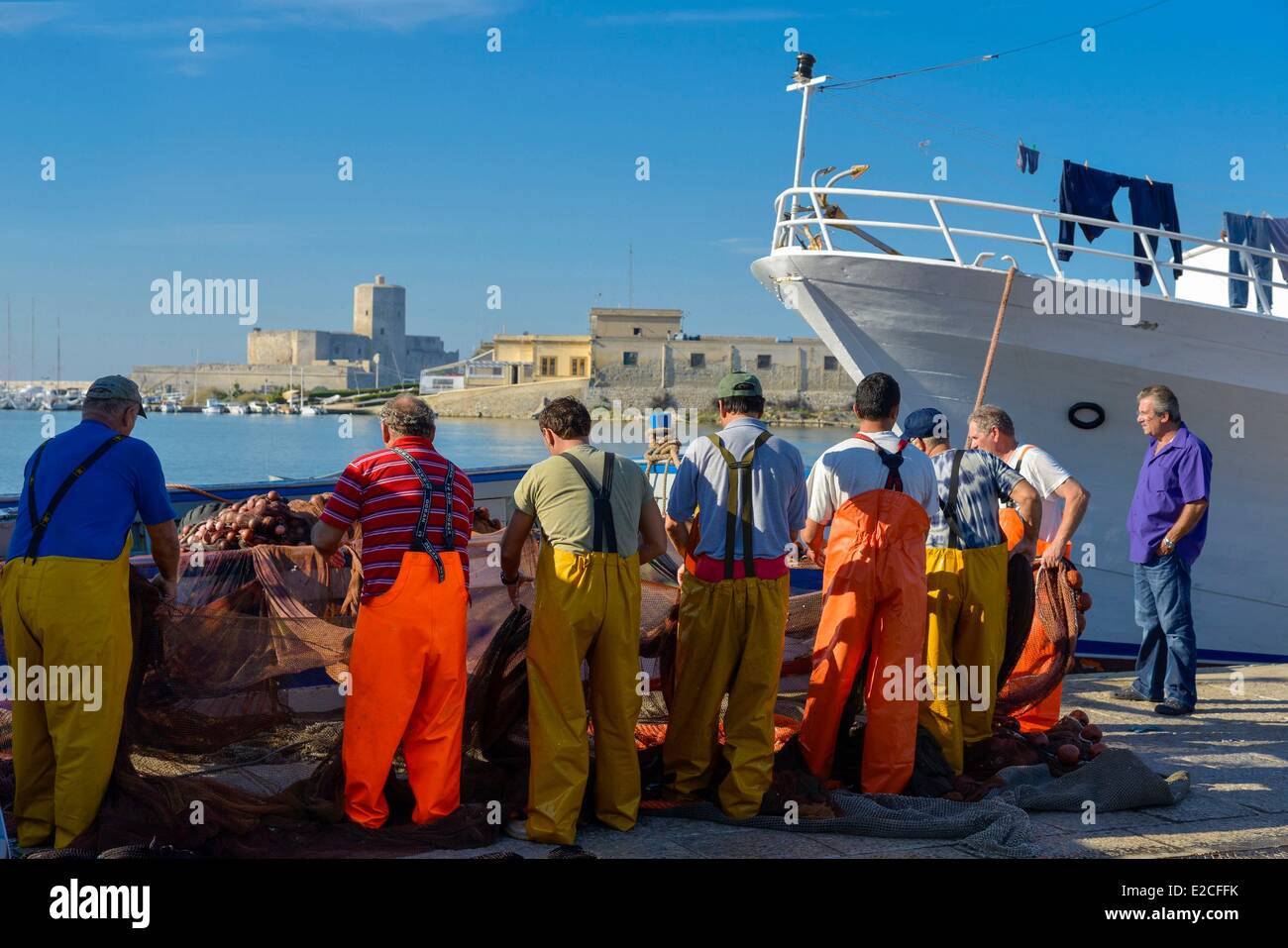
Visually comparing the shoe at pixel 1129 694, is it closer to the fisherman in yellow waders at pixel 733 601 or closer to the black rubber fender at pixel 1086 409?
the black rubber fender at pixel 1086 409

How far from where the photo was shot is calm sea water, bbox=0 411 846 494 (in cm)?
4998

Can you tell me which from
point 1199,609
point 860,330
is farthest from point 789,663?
point 1199,609

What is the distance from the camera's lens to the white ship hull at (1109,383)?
1098 centimetres

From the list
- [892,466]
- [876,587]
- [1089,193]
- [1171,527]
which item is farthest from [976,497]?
[1089,193]

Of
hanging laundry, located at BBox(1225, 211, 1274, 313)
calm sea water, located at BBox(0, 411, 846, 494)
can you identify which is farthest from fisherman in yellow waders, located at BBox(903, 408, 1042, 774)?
calm sea water, located at BBox(0, 411, 846, 494)

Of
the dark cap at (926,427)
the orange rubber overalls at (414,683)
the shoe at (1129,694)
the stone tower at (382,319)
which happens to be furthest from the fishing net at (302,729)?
the stone tower at (382,319)

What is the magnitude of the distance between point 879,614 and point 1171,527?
322 cm

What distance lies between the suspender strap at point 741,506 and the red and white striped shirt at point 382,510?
120 centimetres

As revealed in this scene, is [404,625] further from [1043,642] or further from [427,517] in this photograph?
[1043,642]

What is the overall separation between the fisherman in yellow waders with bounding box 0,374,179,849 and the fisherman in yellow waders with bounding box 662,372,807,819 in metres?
2.25

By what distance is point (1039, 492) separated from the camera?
6.62 meters

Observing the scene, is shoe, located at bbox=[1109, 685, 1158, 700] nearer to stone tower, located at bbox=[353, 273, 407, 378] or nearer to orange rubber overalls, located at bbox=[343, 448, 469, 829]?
orange rubber overalls, located at bbox=[343, 448, 469, 829]
